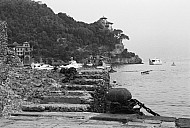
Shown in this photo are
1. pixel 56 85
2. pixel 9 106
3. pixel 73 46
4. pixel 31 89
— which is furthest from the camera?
pixel 73 46

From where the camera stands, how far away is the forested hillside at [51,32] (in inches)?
5399

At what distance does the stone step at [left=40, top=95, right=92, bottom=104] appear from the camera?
9.35 m

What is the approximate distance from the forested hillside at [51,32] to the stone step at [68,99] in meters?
117

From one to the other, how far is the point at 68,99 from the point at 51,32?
144048 mm

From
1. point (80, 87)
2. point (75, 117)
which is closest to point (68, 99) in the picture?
point (80, 87)

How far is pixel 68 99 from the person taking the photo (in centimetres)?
959

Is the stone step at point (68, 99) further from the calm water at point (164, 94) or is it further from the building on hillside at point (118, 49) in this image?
the building on hillside at point (118, 49)

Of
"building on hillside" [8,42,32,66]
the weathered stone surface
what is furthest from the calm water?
the weathered stone surface

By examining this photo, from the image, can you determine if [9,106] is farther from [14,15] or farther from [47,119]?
[14,15]

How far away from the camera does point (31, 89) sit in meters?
10.9

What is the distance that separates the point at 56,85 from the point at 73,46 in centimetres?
14112

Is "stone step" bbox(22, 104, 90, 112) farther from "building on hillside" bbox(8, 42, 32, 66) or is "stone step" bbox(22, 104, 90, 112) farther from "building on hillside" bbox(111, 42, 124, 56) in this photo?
"building on hillside" bbox(111, 42, 124, 56)

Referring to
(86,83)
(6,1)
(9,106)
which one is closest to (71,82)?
(86,83)

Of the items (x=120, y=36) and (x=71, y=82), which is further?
(x=120, y=36)
